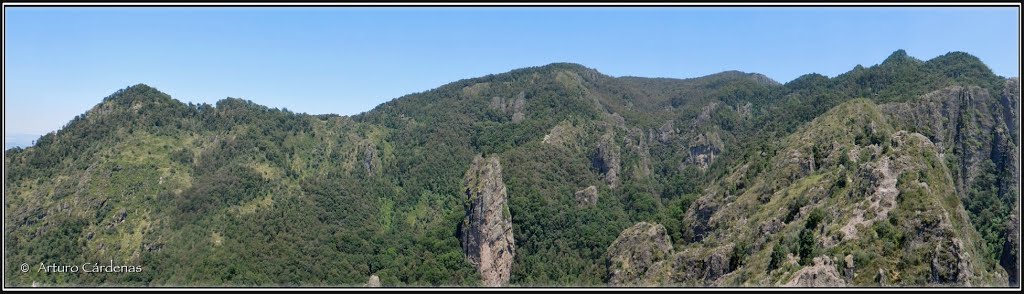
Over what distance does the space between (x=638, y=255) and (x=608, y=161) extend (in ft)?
252

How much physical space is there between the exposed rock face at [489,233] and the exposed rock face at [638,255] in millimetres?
24147

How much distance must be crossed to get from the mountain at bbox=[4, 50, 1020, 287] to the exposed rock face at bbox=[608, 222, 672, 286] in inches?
13.0

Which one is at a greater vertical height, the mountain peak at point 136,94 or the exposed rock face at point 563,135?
the mountain peak at point 136,94

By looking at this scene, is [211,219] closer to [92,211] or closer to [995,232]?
[92,211]

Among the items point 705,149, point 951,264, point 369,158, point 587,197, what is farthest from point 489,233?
point 705,149

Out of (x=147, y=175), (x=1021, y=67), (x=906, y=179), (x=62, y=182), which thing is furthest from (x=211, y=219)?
(x=1021, y=67)

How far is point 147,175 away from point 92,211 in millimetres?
11910

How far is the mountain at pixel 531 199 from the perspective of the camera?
66.4m

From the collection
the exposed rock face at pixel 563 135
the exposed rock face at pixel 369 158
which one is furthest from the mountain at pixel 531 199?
the exposed rock face at pixel 563 135

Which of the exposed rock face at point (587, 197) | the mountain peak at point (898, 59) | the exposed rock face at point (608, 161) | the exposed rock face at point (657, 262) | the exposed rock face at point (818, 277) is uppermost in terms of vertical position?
the mountain peak at point (898, 59)

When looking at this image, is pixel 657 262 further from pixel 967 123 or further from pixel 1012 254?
pixel 967 123

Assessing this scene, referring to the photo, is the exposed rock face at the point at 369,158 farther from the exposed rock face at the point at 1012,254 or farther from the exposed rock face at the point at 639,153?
the exposed rock face at the point at 1012,254

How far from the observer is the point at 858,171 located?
237ft

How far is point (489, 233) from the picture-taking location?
4545 inches
